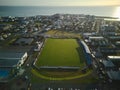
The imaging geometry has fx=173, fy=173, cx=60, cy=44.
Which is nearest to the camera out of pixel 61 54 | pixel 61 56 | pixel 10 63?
pixel 10 63

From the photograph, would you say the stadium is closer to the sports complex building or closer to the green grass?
the green grass

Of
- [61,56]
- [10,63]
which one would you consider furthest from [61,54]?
[10,63]

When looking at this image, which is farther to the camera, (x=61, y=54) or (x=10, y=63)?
(x=61, y=54)

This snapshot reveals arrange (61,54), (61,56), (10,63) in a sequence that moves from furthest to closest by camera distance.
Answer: (61,54)
(61,56)
(10,63)

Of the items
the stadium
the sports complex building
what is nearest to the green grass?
the stadium

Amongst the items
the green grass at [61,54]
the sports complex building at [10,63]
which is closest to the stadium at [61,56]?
the green grass at [61,54]

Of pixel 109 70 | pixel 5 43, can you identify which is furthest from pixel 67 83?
pixel 5 43

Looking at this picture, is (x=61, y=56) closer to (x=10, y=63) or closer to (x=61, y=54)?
(x=61, y=54)

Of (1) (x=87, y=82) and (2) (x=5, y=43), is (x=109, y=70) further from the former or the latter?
(2) (x=5, y=43)
